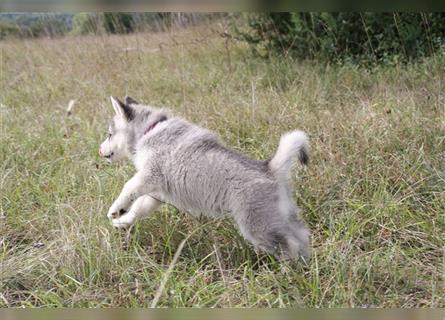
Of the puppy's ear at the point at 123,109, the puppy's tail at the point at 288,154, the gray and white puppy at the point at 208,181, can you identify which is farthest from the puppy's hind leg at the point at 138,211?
the puppy's tail at the point at 288,154

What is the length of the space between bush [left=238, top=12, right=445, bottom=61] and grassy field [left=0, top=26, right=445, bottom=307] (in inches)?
22.4

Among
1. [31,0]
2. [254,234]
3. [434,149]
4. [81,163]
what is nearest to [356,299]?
[254,234]

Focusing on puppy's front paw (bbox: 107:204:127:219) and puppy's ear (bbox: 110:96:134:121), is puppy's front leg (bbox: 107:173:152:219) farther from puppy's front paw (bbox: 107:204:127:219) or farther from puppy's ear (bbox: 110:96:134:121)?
puppy's ear (bbox: 110:96:134:121)

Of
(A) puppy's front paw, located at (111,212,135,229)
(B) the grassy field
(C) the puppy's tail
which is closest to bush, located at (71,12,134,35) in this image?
(B) the grassy field

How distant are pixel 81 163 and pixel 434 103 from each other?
3144 millimetres

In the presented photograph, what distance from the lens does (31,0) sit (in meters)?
1.99

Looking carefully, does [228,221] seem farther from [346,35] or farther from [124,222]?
[346,35]

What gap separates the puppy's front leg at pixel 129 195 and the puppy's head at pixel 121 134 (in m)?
0.48

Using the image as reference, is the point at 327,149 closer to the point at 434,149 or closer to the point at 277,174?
the point at 434,149

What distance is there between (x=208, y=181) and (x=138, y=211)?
0.51 meters

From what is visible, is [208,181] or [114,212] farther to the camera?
[114,212]

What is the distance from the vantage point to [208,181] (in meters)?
2.76

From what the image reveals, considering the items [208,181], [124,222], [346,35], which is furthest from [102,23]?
[208,181]

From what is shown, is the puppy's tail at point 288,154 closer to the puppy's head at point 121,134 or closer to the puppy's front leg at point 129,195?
the puppy's front leg at point 129,195
